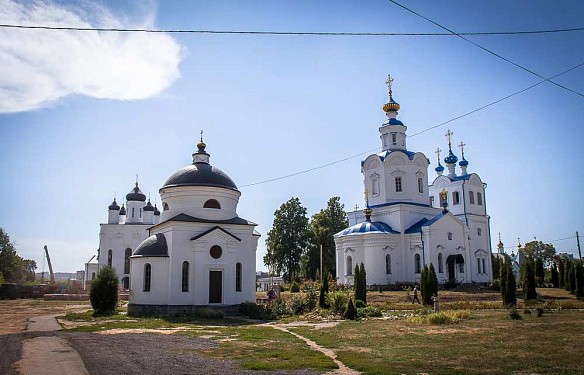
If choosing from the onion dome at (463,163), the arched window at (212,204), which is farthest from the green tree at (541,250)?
the arched window at (212,204)

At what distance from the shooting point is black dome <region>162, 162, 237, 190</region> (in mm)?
30172

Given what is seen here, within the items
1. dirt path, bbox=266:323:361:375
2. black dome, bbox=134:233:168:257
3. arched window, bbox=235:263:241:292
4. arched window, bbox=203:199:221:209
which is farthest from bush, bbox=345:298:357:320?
black dome, bbox=134:233:168:257

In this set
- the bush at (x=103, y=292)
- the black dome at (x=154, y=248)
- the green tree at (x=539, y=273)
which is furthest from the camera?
the green tree at (x=539, y=273)

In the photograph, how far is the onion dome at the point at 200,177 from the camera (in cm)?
3019

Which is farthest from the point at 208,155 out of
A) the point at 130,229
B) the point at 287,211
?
the point at 130,229

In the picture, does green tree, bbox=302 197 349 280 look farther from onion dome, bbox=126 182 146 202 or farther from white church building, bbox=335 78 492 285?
onion dome, bbox=126 182 146 202

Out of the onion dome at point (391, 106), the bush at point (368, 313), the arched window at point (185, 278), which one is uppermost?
the onion dome at point (391, 106)

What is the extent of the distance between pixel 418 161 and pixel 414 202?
13.0ft

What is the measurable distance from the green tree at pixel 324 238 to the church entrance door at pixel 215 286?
30.2 m

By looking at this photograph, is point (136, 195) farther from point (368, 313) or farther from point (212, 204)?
point (368, 313)

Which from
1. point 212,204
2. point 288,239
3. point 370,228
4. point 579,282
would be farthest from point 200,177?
point 288,239

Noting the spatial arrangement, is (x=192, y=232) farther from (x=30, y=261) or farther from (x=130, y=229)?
(x=30, y=261)

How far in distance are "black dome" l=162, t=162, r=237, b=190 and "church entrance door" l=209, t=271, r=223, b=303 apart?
5518 millimetres

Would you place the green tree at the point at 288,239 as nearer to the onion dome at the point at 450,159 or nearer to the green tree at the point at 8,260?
the onion dome at the point at 450,159
